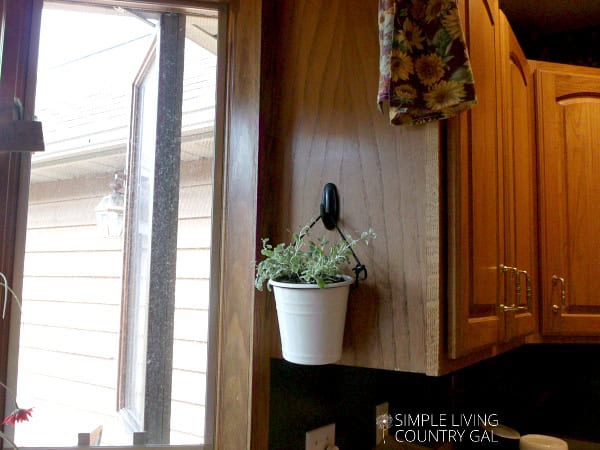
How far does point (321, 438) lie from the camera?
118 centimetres

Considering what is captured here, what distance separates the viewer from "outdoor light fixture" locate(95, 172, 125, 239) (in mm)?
1169

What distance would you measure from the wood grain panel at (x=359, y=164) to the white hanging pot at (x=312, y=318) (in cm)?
8

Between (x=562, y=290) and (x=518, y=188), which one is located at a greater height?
(x=518, y=188)

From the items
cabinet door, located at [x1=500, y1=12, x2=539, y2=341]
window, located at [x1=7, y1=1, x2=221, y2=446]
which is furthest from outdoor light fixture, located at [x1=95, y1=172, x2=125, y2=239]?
cabinet door, located at [x1=500, y1=12, x2=539, y2=341]

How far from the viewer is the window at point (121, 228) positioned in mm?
1112

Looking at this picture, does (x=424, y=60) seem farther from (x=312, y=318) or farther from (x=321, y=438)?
(x=321, y=438)

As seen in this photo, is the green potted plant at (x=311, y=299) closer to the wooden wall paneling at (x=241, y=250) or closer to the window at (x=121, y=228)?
the wooden wall paneling at (x=241, y=250)

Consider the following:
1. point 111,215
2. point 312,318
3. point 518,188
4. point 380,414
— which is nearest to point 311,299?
point 312,318

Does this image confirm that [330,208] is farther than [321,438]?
No

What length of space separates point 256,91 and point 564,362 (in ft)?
6.24

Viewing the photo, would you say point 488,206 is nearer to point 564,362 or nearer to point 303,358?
point 303,358

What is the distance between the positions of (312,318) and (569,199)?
1.29 meters

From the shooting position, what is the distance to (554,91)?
1750 mm

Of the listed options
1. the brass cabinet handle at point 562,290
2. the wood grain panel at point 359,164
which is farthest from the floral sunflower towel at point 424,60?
the brass cabinet handle at point 562,290
